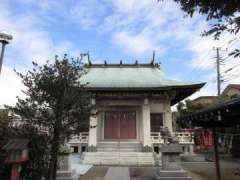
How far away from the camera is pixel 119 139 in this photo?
1841cm

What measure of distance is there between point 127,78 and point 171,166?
10.4 m

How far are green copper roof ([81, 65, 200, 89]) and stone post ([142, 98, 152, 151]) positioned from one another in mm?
1465

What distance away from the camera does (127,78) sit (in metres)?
19.9

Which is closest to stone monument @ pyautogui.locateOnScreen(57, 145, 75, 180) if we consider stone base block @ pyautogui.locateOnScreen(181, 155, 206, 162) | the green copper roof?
the green copper roof

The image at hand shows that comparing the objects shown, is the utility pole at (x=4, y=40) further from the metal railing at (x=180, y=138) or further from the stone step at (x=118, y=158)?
the metal railing at (x=180, y=138)

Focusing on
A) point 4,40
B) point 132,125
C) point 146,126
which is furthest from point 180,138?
point 4,40

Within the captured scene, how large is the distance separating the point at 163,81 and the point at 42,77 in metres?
13.0

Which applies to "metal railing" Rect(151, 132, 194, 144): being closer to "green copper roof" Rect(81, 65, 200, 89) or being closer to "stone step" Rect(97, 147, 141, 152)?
"stone step" Rect(97, 147, 141, 152)

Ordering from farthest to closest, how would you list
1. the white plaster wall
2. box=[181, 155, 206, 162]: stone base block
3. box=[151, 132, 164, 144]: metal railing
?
the white plaster wall, box=[151, 132, 164, 144]: metal railing, box=[181, 155, 206, 162]: stone base block

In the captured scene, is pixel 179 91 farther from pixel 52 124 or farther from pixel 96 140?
pixel 52 124

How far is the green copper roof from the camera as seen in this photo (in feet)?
58.4

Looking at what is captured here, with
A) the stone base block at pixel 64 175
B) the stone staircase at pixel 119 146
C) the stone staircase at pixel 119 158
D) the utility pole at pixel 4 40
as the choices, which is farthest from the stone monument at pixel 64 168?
the stone staircase at pixel 119 146

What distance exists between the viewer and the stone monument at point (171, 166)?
1010 cm

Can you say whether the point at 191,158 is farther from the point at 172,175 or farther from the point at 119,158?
the point at 172,175
